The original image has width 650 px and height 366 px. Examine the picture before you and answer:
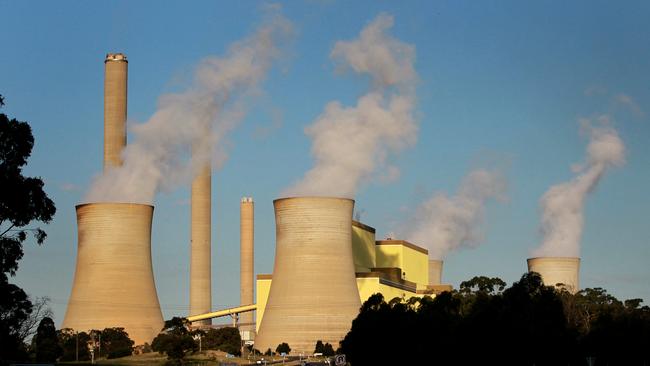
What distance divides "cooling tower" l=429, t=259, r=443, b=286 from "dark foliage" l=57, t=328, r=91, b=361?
162ft

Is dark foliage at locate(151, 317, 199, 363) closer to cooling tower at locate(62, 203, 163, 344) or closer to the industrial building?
cooling tower at locate(62, 203, 163, 344)

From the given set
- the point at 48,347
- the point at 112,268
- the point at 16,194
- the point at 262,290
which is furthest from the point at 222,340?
the point at 16,194

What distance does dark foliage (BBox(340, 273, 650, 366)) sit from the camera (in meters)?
41.6

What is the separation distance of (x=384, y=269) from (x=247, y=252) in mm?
21226

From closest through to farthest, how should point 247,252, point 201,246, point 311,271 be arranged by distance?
point 311,271
point 201,246
point 247,252

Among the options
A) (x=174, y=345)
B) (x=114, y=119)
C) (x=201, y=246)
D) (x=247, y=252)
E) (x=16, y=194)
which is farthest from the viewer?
(x=247, y=252)

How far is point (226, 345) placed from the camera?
86.1m

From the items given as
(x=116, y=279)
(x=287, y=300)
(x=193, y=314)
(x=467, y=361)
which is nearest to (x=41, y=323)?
(x=116, y=279)

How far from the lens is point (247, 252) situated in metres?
117

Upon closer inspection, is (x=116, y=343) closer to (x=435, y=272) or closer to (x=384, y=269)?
(x=384, y=269)

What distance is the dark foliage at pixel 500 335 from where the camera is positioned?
41594 mm

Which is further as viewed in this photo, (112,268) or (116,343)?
(116,343)

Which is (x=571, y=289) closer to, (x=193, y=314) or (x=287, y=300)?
(x=287, y=300)

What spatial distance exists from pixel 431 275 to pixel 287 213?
2042 inches
